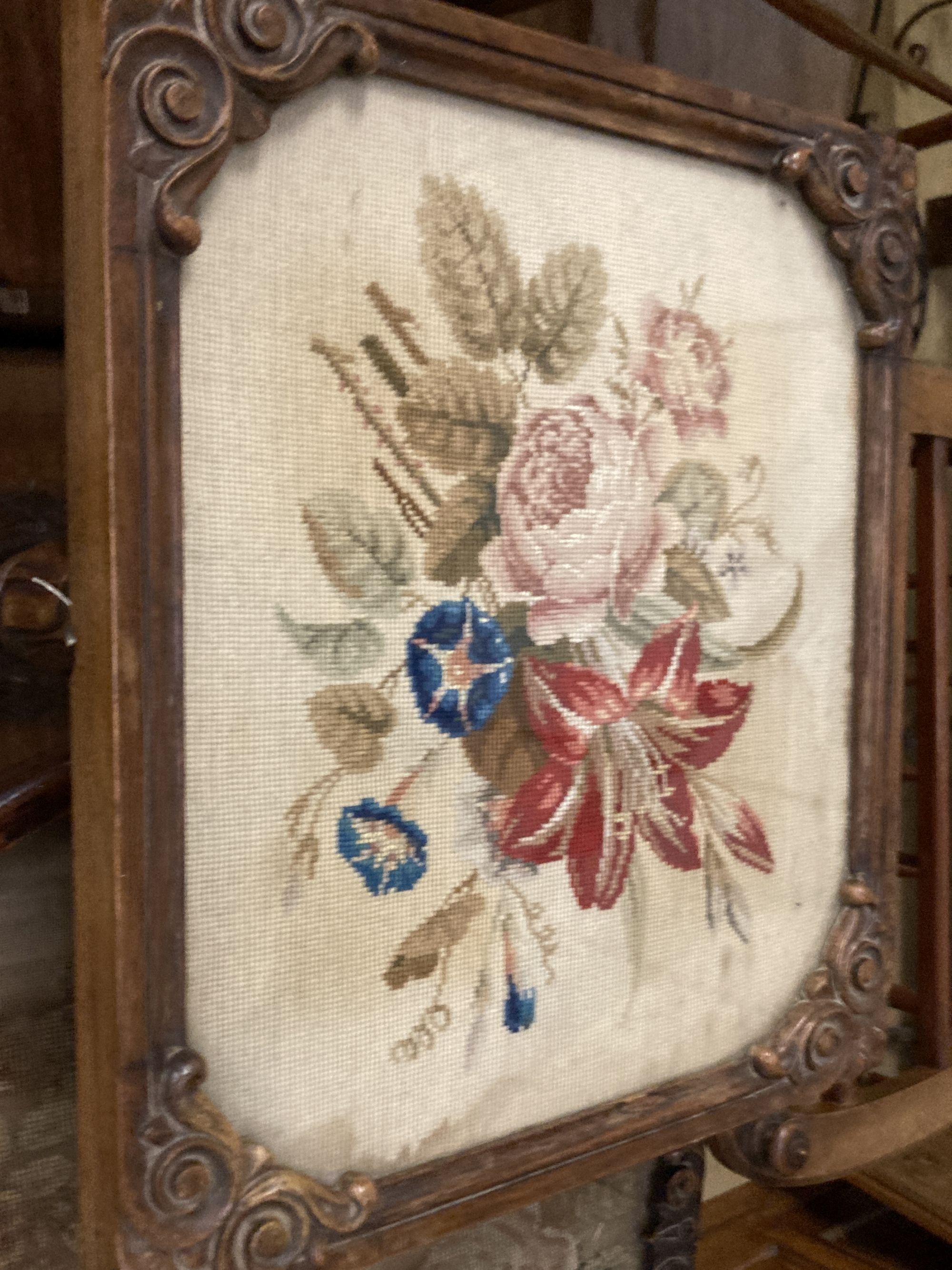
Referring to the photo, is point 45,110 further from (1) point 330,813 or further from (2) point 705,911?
(2) point 705,911

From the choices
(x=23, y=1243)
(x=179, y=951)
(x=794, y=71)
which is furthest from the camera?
(x=794, y=71)

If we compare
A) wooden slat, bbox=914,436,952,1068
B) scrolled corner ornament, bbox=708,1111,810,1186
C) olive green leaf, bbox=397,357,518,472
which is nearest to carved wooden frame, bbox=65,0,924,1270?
olive green leaf, bbox=397,357,518,472

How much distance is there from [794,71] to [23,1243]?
95 cm

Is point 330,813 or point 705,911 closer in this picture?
point 330,813

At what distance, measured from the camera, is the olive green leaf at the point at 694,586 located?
0.52 m

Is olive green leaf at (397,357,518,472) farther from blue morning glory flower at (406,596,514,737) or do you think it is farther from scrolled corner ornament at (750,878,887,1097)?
scrolled corner ornament at (750,878,887,1097)

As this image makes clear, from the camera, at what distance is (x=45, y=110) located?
20.9 inches

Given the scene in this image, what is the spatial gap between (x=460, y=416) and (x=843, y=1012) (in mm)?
409

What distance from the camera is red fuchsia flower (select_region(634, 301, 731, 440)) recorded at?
0.51 m

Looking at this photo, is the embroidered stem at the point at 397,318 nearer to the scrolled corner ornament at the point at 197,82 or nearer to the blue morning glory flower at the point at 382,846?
the scrolled corner ornament at the point at 197,82

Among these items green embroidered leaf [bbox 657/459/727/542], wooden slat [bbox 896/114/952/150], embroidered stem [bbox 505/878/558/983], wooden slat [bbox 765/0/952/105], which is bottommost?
embroidered stem [bbox 505/878/558/983]

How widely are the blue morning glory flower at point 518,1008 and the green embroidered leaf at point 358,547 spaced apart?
0.19 metres

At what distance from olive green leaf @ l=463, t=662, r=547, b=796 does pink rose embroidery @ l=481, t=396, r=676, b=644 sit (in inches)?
1.3

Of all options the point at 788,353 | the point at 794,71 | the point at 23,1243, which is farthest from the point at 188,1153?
the point at 794,71
